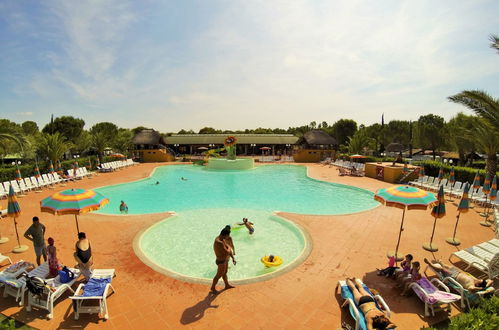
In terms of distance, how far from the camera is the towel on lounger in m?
5.05

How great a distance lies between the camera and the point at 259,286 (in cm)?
610

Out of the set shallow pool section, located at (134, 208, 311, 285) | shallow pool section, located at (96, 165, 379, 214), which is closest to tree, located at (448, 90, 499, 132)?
shallow pool section, located at (96, 165, 379, 214)

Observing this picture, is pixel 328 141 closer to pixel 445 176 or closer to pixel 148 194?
pixel 445 176

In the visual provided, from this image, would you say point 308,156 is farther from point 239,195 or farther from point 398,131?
point 398,131

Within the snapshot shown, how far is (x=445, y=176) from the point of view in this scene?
18.8 m

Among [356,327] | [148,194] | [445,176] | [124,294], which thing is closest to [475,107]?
[445,176]

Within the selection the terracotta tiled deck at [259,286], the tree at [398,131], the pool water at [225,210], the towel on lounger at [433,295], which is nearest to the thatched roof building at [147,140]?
the pool water at [225,210]

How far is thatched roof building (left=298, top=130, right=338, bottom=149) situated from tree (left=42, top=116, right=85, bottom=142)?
41.9 meters

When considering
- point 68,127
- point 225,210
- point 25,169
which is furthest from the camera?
point 68,127

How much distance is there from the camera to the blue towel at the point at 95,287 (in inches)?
202

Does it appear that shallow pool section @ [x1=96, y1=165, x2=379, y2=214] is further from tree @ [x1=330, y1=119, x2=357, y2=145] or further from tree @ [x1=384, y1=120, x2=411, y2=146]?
tree @ [x1=384, y1=120, x2=411, y2=146]

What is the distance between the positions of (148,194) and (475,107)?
65.5ft

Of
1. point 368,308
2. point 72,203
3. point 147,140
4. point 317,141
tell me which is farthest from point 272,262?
point 147,140

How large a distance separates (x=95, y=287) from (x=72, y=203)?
2704 mm
